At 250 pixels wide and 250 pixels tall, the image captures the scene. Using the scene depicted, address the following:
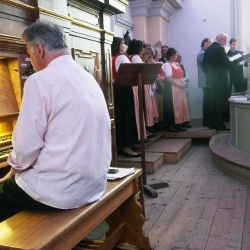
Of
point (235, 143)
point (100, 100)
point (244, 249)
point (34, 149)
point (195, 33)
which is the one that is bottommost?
point (244, 249)

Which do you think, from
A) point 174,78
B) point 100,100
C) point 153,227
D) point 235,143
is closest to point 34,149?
point 100,100

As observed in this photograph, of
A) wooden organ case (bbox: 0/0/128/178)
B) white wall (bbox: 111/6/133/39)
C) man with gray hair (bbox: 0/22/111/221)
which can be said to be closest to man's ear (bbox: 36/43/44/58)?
man with gray hair (bbox: 0/22/111/221)

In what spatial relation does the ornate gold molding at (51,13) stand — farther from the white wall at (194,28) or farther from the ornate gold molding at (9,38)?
the white wall at (194,28)

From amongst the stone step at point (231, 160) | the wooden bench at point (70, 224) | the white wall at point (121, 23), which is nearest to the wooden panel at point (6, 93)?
the wooden bench at point (70, 224)

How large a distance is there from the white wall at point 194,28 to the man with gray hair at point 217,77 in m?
2.32

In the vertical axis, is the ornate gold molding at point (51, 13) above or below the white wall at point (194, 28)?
below

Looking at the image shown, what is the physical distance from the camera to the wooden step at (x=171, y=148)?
18.5 feet

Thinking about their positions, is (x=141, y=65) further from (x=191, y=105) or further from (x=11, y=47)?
(x=191, y=105)

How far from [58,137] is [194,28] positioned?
838 centimetres

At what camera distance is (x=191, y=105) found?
9.65 metres

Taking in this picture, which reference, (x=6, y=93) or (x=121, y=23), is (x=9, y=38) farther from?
(x=121, y=23)

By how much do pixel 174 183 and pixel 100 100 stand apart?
278 cm

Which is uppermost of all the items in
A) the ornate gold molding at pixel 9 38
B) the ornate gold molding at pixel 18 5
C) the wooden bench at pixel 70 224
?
the ornate gold molding at pixel 18 5

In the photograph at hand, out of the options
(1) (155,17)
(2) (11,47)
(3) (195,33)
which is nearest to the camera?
(2) (11,47)
